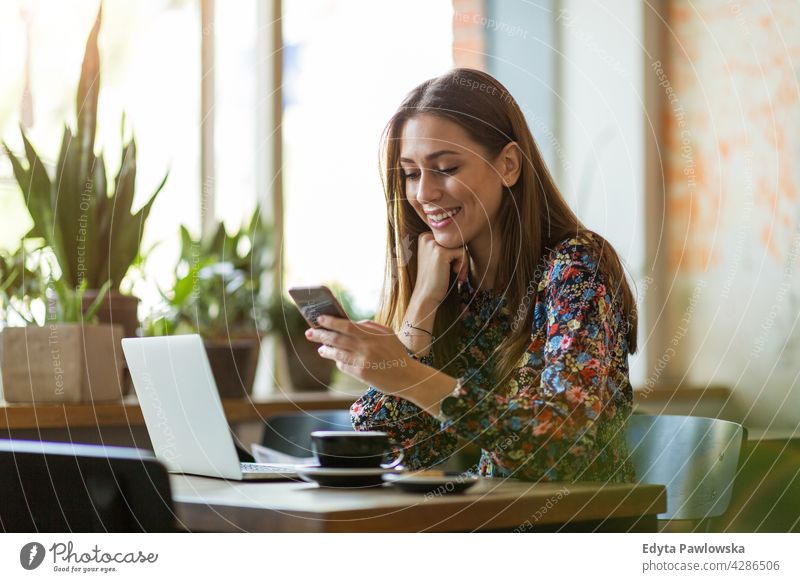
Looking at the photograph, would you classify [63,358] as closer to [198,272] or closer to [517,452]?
[198,272]

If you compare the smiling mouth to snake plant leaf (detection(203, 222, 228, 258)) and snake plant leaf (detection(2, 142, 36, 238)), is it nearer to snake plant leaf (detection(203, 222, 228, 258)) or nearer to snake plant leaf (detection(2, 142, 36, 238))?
snake plant leaf (detection(2, 142, 36, 238))

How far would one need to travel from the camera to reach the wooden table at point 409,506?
2.94 ft

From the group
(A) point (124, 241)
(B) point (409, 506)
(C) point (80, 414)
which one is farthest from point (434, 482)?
(A) point (124, 241)

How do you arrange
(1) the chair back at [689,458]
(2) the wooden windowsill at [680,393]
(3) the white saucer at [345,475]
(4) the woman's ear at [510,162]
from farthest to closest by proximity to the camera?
(2) the wooden windowsill at [680,393] < (4) the woman's ear at [510,162] < (1) the chair back at [689,458] < (3) the white saucer at [345,475]

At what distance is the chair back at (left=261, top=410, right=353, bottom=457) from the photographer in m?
1.93

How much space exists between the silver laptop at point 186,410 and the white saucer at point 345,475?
10 centimetres

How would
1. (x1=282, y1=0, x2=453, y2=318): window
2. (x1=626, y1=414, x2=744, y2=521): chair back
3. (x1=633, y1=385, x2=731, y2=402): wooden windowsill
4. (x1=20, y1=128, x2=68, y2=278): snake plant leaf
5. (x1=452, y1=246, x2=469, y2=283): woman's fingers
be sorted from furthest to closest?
1. (x1=633, y1=385, x2=731, y2=402): wooden windowsill
2. (x1=282, y1=0, x2=453, y2=318): window
3. (x1=20, y1=128, x2=68, y2=278): snake plant leaf
4. (x1=452, y1=246, x2=469, y2=283): woman's fingers
5. (x1=626, y1=414, x2=744, y2=521): chair back

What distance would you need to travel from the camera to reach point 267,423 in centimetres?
205

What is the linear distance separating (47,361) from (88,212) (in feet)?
0.97

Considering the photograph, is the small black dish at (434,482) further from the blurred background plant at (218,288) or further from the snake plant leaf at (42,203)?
the blurred background plant at (218,288)

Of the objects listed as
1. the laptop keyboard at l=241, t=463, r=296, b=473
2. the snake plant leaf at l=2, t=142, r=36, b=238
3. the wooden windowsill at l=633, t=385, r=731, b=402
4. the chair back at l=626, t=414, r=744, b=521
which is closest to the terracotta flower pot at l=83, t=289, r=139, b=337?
the snake plant leaf at l=2, t=142, r=36, b=238

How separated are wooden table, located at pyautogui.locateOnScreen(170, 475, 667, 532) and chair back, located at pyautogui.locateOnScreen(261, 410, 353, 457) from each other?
797 mm

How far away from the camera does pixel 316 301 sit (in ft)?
3.57

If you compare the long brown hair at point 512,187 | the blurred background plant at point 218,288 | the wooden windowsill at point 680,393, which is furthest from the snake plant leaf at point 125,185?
the wooden windowsill at point 680,393
